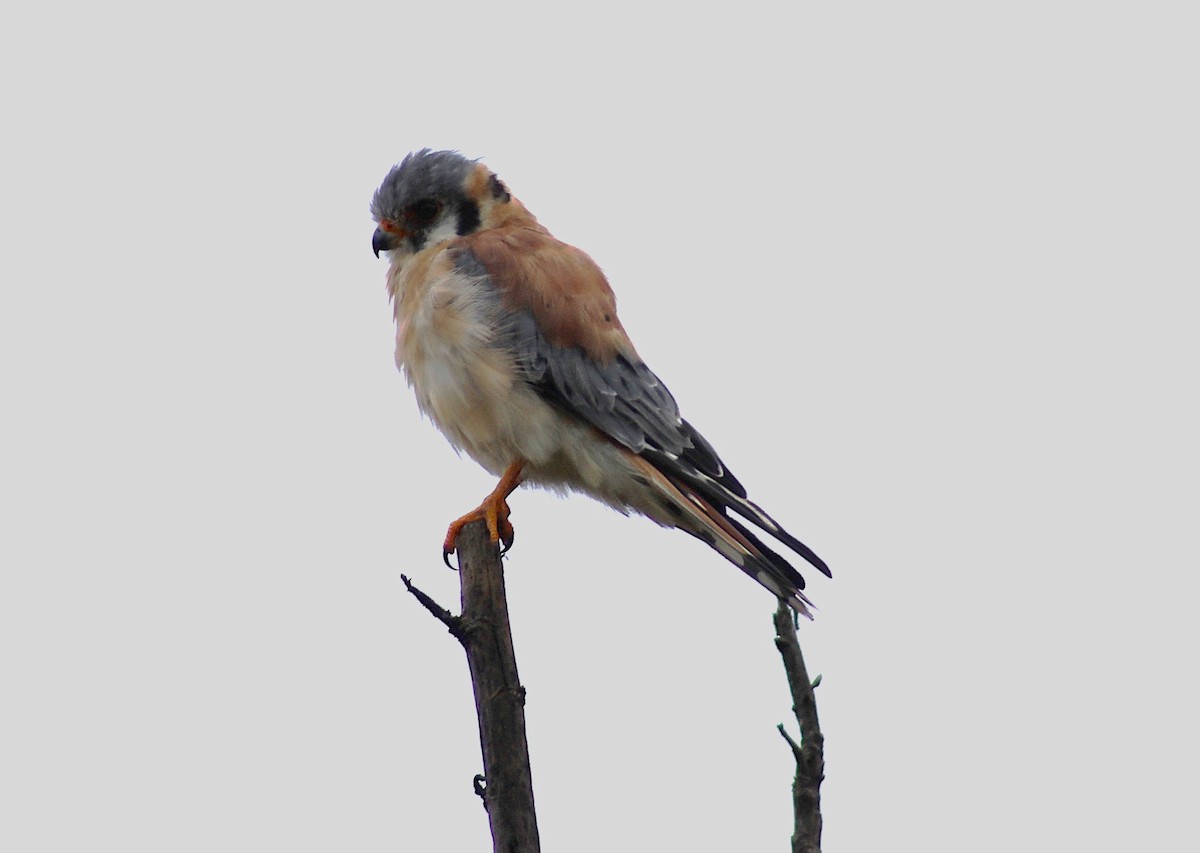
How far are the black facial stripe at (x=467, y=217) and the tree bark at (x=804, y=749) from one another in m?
2.33

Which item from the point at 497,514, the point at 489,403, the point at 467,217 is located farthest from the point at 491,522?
the point at 467,217

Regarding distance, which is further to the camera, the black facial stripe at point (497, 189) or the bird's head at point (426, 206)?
the black facial stripe at point (497, 189)

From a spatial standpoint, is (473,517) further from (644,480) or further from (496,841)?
(496,841)

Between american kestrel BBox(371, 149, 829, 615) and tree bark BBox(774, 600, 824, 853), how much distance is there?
1259 millimetres

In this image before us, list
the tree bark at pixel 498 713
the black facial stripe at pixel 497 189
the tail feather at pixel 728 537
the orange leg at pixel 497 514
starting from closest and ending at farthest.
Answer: the tree bark at pixel 498 713 < the tail feather at pixel 728 537 < the orange leg at pixel 497 514 < the black facial stripe at pixel 497 189

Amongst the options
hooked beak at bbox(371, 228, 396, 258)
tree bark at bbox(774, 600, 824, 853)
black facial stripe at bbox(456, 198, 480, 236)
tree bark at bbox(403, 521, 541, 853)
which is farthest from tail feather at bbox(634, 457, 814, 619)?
hooked beak at bbox(371, 228, 396, 258)

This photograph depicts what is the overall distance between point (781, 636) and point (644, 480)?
1.46m

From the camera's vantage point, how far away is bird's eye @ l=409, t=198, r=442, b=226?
4.32 metres

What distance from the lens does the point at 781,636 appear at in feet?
7.48

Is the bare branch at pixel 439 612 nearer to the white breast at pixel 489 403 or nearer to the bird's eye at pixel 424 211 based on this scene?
the white breast at pixel 489 403

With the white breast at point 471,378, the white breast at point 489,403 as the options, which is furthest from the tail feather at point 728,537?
the white breast at point 471,378

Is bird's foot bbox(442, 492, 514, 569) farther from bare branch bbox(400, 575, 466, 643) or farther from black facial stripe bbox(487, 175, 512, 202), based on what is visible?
black facial stripe bbox(487, 175, 512, 202)

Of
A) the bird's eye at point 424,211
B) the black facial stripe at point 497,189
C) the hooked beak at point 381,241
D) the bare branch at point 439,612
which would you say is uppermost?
the black facial stripe at point 497,189

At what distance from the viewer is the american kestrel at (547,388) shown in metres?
3.71
